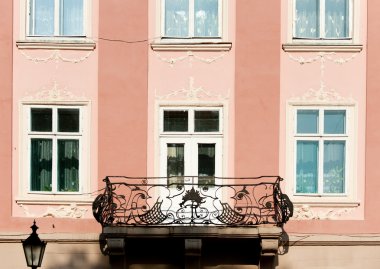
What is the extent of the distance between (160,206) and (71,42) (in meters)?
3.05

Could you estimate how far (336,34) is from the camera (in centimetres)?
1246

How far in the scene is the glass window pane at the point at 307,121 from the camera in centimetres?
1227

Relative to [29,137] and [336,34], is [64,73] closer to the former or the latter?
[29,137]

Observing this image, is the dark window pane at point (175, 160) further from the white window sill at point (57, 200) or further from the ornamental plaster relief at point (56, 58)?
the ornamental plaster relief at point (56, 58)

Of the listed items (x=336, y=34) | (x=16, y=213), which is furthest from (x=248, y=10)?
(x=16, y=213)

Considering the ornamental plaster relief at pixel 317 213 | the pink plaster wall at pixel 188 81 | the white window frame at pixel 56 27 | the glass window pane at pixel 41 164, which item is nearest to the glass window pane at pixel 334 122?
the ornamental plaster relief at pixel 317 213

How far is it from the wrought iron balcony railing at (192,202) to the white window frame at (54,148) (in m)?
0.53

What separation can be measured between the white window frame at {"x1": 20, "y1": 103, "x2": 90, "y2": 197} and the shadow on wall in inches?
32.2

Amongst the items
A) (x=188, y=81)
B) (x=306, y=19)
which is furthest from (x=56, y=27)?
(x=306, y=19)

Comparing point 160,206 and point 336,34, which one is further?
point 336,34

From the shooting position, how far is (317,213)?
39.7ft

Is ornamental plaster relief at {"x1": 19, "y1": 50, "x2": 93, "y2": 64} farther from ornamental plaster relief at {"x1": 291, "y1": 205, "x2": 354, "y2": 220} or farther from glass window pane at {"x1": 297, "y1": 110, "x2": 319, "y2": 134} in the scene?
ornamental plaster relief at {"x1": 291, "y1": 205, "x2": 354, "y2": 220}

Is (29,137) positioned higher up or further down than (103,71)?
further down

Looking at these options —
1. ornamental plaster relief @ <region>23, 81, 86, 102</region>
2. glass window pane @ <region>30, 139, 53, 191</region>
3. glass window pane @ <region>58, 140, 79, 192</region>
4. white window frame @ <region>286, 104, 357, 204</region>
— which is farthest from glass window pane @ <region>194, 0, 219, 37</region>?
glass window pane @ <region>30, 139, 53, 191</region>
